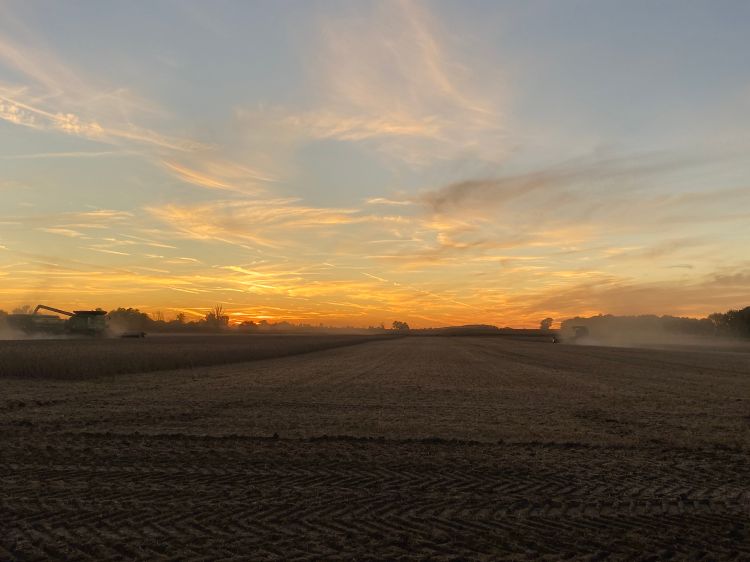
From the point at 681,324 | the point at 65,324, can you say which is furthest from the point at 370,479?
the point at 681,324

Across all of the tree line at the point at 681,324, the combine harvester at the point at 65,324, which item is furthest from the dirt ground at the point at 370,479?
the tree line at the point at 681,324

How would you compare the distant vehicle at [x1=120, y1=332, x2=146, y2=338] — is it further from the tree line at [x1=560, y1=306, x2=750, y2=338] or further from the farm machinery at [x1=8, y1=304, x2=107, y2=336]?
the tree line at [x1=560, y1=306, x2=750, y2=338]

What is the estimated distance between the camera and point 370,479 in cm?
891

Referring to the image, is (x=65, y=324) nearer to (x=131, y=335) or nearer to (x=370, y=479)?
(x=131, y=335)

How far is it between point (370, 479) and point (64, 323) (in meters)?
74.4

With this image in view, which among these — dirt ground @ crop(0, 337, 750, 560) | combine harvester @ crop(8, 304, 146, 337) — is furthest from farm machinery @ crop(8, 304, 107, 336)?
dirt ground @ crop(0, 337, 750, 560)

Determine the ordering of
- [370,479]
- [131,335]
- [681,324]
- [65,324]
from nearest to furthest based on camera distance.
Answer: [370,479]
[65,324]
[131,335]
[681,324]

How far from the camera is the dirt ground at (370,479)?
635 cm

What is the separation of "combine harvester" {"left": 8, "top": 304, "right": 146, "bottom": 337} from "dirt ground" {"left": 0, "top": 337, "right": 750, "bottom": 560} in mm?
58422

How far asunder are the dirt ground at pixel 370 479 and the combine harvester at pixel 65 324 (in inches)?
2300

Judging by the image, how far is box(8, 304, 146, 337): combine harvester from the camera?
71.4 m

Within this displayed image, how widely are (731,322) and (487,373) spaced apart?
377ft

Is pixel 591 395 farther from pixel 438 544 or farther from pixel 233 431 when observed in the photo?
pixel 438 544

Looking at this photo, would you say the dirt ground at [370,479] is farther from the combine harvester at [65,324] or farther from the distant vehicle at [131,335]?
the distant vehicle at [131,335]
